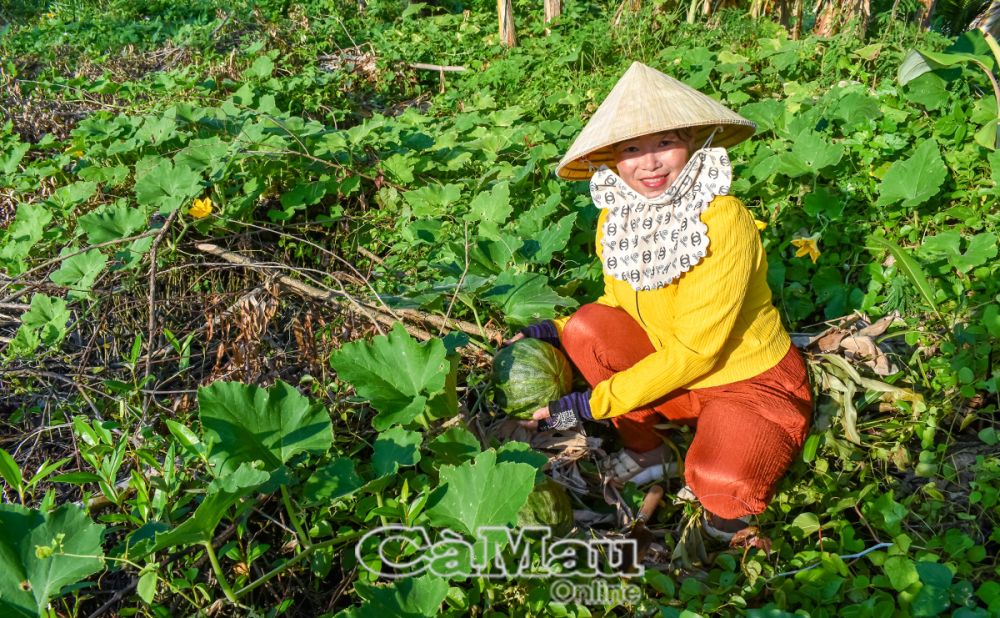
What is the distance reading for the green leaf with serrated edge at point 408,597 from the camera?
170 centimetres

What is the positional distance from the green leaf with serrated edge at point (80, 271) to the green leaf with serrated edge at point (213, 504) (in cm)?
168

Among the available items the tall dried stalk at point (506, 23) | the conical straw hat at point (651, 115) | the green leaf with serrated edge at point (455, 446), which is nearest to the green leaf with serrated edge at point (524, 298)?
the conical straw hat at point (651, 115)

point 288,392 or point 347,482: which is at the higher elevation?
point 288,392

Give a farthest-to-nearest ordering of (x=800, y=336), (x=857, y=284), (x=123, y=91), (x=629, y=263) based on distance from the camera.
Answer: (x=123, y=91), (x=857, y=284), (x=800, y=336), (x=629, y=263)

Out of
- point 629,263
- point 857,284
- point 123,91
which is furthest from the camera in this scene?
point 123,91

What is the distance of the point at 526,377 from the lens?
263cm

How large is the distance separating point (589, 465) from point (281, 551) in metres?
1.11

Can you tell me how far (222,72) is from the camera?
5.94 metres

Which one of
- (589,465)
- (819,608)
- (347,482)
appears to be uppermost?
(347,482)

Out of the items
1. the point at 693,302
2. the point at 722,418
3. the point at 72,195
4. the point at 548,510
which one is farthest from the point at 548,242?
the point at 72,195

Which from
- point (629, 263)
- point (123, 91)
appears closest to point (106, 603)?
point (629, 263)

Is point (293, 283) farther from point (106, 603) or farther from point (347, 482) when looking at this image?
point (106, 603)

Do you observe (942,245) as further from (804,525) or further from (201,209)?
(201,209)

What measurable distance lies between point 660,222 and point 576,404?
2.33 feet
